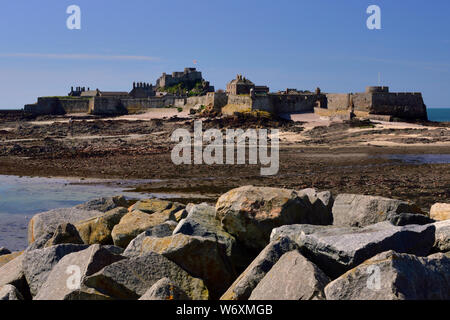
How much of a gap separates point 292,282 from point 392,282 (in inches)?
36.5

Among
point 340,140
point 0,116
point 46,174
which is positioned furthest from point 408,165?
point 0,116

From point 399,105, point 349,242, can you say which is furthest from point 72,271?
point 399,105

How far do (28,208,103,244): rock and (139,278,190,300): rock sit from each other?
3947 millimetres

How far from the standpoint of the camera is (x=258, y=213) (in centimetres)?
663

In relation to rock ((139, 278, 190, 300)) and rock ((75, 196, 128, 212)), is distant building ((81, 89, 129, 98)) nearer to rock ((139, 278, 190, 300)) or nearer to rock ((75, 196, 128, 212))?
rock ((75, 196, 128, 212))

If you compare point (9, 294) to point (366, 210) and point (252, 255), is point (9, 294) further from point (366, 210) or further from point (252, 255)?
point (366, 210)

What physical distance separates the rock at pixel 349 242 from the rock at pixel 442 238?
305 mm

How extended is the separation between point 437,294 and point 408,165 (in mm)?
16004

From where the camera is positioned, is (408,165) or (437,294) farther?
(408,165)

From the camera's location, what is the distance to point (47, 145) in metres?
30.0

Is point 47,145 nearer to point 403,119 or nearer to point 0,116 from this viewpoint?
point 403,119

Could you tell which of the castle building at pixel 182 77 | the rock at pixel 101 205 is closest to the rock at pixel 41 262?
the rock at pixel 101 205

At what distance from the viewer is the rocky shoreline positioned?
4621mm

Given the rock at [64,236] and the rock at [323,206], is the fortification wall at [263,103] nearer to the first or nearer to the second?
the rock at [323,206]
